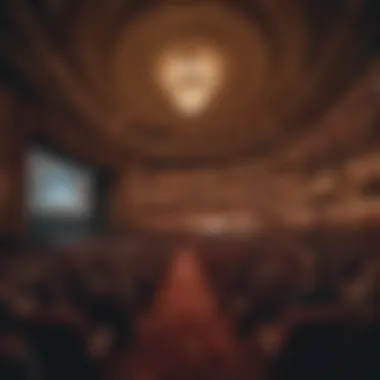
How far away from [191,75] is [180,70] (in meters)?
0.05

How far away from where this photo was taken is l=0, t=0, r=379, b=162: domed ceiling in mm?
3111

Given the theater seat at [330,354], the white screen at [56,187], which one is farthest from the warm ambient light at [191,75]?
the theater seat at [330,354]

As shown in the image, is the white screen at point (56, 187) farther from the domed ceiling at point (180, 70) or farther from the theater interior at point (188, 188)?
the domed ceiling at point (180, 70)

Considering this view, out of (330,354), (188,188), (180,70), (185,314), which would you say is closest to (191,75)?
(180,70)

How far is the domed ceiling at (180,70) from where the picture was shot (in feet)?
10.2

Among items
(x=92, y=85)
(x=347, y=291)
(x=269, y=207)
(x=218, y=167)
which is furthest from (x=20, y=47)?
(x=347, y=291)

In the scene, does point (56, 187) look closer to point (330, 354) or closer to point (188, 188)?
point (188, 188)

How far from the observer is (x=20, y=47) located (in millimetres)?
3141

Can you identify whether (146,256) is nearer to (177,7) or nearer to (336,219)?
(336,219)

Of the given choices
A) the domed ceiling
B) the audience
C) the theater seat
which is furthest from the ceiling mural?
the theater seat

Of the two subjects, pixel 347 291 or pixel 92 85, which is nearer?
pixel 347 291

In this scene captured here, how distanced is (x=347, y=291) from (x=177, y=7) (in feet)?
4.63

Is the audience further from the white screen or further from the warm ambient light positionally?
the warm ambient light

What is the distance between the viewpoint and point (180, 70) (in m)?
3.13
